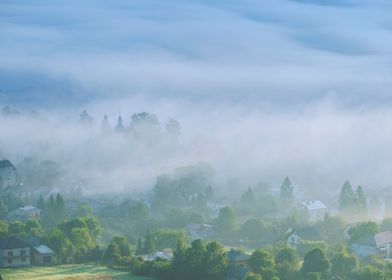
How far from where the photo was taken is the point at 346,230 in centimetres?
4475

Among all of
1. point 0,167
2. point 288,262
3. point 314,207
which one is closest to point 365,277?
point 288,262

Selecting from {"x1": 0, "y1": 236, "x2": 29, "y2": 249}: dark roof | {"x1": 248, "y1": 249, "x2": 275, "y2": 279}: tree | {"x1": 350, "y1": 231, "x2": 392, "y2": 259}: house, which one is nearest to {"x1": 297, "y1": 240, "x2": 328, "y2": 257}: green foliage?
{"x1": 350, "y1": 231, "x2": 392, "y2": 259}: house

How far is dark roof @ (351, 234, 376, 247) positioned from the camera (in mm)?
39956

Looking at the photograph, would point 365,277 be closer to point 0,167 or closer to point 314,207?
point 314,207

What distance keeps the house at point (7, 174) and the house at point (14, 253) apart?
25.7 m

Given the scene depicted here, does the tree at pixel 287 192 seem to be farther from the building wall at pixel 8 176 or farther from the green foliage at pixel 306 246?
the building wall at pixel 8 176

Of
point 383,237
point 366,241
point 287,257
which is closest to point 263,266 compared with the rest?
point 287,257

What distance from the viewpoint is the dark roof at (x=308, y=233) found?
4333cm

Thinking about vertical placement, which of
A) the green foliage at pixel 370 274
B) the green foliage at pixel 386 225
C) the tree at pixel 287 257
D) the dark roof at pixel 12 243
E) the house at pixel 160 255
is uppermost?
the green foliage at pixel 386 225

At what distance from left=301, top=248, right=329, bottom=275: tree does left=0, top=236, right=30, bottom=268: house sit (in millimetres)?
12611

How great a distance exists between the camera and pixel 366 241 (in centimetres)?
4019

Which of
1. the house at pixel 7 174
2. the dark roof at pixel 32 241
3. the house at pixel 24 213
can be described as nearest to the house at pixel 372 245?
the dark roof at pixel 32 241

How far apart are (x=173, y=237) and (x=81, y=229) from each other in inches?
200

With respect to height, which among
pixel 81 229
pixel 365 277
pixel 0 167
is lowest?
pixel 365 277
